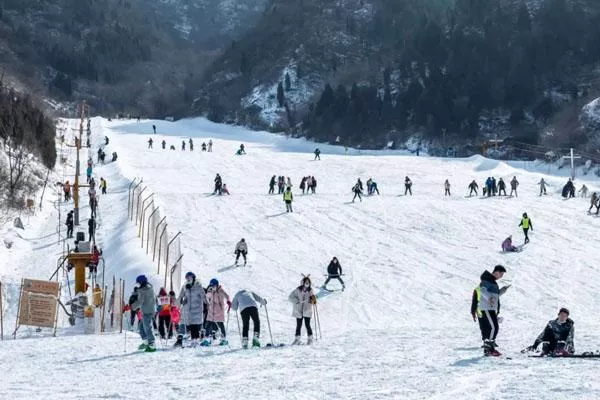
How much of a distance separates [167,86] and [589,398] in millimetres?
192690

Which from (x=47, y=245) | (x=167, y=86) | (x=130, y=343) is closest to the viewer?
(x=130, y=343)

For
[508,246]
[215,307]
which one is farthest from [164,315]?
[508,246]

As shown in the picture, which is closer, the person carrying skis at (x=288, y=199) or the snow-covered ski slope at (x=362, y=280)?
the snow-covered ski slope at (x=362, y=280)

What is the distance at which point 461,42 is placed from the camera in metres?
108

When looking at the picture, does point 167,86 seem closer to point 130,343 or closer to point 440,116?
point 440,116

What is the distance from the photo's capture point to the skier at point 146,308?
14344 mm

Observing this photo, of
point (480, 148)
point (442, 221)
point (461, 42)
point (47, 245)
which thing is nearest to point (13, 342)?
point (47, 245)

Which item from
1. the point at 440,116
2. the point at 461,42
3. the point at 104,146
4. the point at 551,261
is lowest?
the point at 551,261

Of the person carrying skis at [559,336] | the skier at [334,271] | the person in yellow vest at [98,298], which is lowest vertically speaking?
the person carrying skis at [559,336]

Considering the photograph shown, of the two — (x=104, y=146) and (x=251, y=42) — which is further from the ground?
(x=251, y=42)

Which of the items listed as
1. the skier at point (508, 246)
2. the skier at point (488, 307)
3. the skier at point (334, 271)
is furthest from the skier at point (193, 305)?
the skier at point (508, 246)

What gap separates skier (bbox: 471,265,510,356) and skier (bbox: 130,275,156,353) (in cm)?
530

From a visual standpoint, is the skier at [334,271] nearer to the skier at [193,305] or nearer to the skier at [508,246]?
the skier at [508,246]

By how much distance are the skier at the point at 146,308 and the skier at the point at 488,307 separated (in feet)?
17.4
